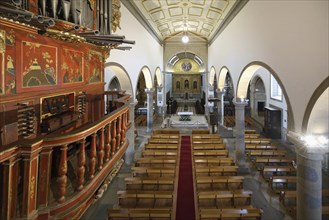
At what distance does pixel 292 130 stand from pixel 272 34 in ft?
11.0

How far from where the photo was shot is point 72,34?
5242mm

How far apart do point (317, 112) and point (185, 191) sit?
16.7 ft

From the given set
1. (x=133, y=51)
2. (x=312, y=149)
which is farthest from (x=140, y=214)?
(x=133, y=51)

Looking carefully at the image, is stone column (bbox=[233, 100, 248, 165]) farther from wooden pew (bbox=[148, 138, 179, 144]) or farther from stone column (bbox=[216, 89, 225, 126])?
stone column (bbox=[216, 89, 225, 126])

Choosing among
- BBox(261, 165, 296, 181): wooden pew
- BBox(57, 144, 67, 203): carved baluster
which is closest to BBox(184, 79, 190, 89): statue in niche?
BBox(261, 165, 296, 181): wooden pew

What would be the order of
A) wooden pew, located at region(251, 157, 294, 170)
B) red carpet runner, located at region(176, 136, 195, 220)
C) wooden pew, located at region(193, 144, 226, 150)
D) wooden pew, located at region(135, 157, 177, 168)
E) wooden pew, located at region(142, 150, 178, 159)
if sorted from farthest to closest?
1. wooden pew, located at region(193, 144, 226, 150)
2. wooden pew, located at region(142, 150, 178, 159)
3. wooden pew, located at region(251, 157, 294, 170)
4. wooden pew, located at region(135, 157, 177, 168)
5. red carpet runner, located at region(176, 136, 195, 220)

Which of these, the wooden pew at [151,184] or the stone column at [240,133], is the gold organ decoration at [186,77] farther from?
the wooden pew at [151,184]

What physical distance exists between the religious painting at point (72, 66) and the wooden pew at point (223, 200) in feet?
17.1

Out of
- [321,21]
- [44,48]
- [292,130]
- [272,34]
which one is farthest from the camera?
[272,34]

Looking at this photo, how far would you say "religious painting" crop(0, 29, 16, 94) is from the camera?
12.9 feet

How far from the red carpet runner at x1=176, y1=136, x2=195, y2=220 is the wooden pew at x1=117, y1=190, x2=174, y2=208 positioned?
0.43 m

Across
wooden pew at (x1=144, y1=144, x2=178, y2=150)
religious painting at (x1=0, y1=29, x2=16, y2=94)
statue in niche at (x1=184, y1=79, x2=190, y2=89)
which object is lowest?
wooden pew at (x1=144, y1=144, x2=178, y2=150)

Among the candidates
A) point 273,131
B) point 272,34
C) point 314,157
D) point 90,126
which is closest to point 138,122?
point 273,131

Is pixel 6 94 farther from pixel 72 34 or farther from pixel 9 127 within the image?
pixel 72 34
